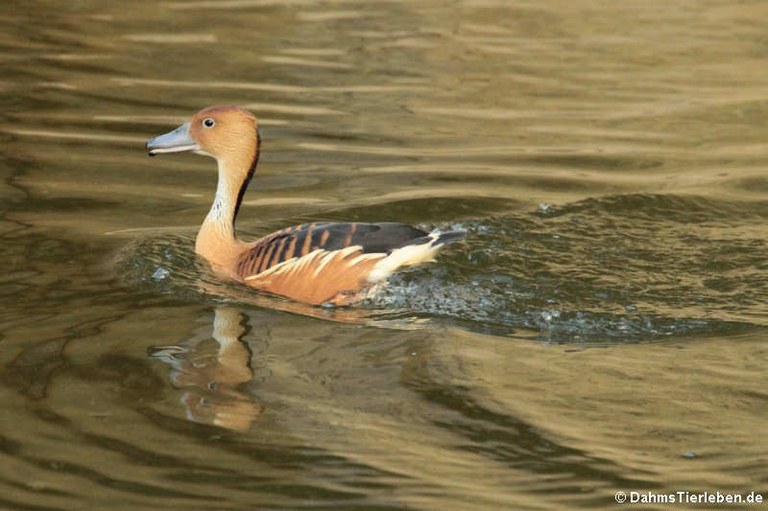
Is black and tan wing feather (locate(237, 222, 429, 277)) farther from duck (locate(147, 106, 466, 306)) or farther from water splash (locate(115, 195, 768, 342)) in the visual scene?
water splash (locate(115, 195, 768, 342))

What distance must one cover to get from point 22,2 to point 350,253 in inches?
348

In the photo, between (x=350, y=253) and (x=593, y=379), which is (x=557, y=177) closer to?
(x=350, y=253)

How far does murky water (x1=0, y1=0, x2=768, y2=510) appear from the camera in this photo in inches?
231

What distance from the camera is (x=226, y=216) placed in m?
8.48

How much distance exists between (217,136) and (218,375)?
7.05 feet

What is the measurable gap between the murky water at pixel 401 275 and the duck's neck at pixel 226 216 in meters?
0.18

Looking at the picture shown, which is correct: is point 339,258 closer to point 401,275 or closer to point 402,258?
point 402,258

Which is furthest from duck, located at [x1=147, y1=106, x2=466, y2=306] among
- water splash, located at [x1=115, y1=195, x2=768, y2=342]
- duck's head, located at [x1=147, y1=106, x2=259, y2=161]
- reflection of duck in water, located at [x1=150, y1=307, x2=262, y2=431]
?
duck's head, located at [x1=147, y1=106, x2=259, y2=161]

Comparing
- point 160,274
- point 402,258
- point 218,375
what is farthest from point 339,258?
point 218,375

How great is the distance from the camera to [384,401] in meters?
6.48

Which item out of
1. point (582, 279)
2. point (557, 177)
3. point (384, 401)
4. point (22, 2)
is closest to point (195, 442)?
point (384, 401)

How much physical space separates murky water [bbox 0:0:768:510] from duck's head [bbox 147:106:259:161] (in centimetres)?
69

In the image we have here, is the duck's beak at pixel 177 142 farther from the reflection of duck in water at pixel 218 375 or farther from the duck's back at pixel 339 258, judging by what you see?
the reflection of duck in water at pixel 218 375

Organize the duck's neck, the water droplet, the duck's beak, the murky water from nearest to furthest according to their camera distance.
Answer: the murky water
the water droplet
the duck's neck
the duck's beak
